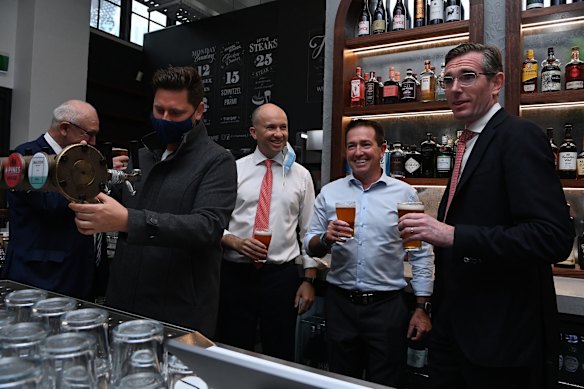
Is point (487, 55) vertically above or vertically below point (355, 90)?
below

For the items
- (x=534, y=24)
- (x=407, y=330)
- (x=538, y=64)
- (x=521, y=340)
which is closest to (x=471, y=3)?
(x=534, y=24)

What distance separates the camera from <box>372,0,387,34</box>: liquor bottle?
343 centimetres

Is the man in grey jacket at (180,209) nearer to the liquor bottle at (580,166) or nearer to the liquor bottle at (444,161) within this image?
the liquor bottle at (444,161)

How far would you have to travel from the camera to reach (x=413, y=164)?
328cm

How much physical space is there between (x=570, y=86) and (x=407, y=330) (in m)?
1.86

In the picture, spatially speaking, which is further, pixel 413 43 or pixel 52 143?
pixel 413 43

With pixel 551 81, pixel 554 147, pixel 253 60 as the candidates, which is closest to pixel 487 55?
pixel 551 81

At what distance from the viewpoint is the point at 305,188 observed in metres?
2.78

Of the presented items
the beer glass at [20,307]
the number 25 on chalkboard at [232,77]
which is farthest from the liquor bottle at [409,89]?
the number 25 on chalkboard at [232,77]

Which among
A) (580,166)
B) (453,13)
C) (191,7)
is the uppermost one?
(191,7)

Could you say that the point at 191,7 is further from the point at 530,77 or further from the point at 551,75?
the point at 551,75

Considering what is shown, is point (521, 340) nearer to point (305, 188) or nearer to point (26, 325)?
point (26, 325)

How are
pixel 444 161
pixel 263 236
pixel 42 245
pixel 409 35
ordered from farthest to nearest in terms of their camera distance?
pixel 409 35, pixel 444 161, pixel 263 236, pixel 42 245

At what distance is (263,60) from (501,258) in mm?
5464
